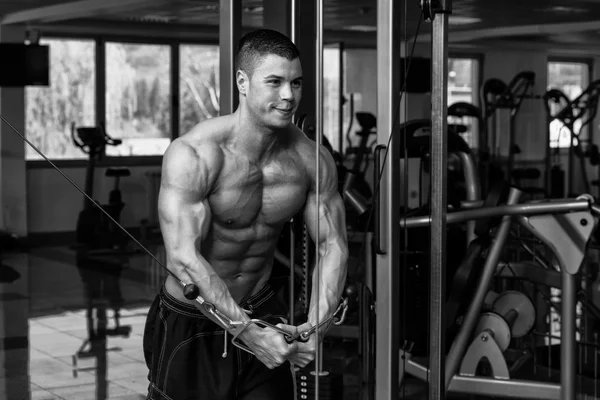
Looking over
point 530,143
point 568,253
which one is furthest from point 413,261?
point 530,143

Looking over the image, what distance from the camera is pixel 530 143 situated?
535 inches

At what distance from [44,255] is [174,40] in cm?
346

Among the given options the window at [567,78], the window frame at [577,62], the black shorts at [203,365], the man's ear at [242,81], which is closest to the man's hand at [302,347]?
the black shorts at [203,365]

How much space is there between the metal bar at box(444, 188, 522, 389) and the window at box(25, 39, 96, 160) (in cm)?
803

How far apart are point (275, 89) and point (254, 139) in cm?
21

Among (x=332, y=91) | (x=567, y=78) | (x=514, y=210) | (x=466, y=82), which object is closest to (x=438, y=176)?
(x=514, y=210)

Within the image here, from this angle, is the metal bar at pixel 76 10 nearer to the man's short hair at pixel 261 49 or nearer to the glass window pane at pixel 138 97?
the glass window pane at pixel 138 97

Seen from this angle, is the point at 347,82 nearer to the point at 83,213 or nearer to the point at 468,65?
the point at 468,65

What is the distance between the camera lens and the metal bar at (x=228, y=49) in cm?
298

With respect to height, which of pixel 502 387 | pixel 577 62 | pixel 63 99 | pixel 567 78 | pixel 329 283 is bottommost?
pixel 502 387

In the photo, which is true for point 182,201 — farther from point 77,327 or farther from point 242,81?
point 77,327

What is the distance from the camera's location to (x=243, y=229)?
7.71 ft

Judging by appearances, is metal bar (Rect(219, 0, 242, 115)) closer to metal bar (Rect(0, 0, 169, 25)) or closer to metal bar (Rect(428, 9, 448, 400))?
metal bar (Rect(428, 9, 448, 400))

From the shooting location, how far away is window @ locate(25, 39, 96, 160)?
1101 centimetres
